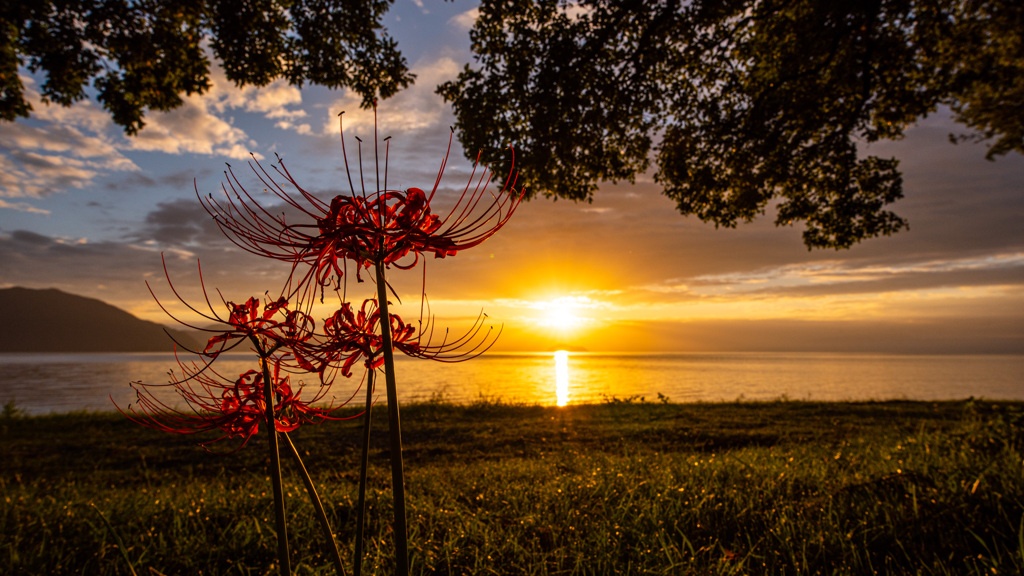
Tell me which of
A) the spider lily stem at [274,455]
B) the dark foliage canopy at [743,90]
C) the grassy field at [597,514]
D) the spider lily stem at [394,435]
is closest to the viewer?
the spider lily stem at [394,435]

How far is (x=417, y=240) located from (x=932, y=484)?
542 cm

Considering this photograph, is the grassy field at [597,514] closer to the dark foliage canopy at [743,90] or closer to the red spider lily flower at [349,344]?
the red spider lily flower at [349,344]

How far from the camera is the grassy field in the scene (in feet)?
11.1

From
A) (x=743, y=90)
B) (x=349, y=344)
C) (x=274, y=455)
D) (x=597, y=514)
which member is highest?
(x=743, y=90)

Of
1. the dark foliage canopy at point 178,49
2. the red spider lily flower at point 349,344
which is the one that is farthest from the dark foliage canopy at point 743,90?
the red spider lily flower at point 349,344

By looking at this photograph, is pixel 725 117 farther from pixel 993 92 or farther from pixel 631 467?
pixel 993 92

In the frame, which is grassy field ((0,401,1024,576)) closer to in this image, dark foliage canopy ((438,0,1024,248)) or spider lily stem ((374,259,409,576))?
spider lily stem ((374,259,409,576))

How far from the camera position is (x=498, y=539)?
12.4 ft

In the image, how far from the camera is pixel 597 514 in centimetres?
421

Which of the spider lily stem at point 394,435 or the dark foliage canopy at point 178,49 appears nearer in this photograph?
the spider lily stem at point 394,435

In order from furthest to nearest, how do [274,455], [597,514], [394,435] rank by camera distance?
[597,514]
[274,455]
[394,435]

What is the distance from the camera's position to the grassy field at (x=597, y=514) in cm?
340

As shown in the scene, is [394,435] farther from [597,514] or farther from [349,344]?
[597,514]

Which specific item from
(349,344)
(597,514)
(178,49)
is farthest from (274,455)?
(178,49)
